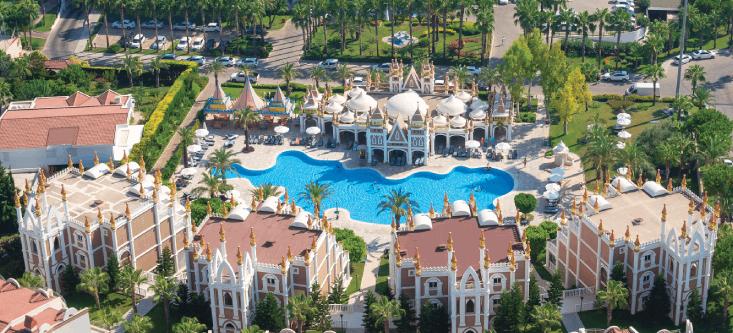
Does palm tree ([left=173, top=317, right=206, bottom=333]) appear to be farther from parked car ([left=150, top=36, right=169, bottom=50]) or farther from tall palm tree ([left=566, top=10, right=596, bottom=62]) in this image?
parked car ([left=150, top=36, right=169, bottom=50])

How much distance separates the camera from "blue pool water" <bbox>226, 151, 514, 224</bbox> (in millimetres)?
129000

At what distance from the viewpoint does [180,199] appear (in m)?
130

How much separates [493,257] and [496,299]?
3.85 meters

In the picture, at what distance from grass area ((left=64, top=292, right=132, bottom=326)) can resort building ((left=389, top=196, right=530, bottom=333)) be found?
86.0 ft

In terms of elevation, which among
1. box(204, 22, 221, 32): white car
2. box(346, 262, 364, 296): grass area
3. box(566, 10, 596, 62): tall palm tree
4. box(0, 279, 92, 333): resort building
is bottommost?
box(346, 262, 364, 296): grass area

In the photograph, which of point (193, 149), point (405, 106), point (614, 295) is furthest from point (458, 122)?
point (614, 295)

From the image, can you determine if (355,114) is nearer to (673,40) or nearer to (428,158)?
(428,158)

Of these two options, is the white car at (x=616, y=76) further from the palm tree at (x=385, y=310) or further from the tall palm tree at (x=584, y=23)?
the palm tree at (x=385, y=310)

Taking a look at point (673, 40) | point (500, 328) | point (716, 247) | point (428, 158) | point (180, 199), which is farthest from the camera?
point (673, 40)

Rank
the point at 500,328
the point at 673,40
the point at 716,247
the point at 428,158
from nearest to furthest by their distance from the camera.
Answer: the point at 500,328, the point at 716,247, the point at 428,158, the point at 673,40

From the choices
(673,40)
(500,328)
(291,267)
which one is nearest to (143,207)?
(291,267)

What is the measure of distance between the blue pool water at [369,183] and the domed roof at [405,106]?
31.4 feet

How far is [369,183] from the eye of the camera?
5300 inches

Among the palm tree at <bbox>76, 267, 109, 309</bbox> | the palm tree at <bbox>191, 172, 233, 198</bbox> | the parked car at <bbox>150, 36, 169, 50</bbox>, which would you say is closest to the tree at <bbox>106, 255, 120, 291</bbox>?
the palm tree at <bbox>76, 267, 109, 309</bbox>
